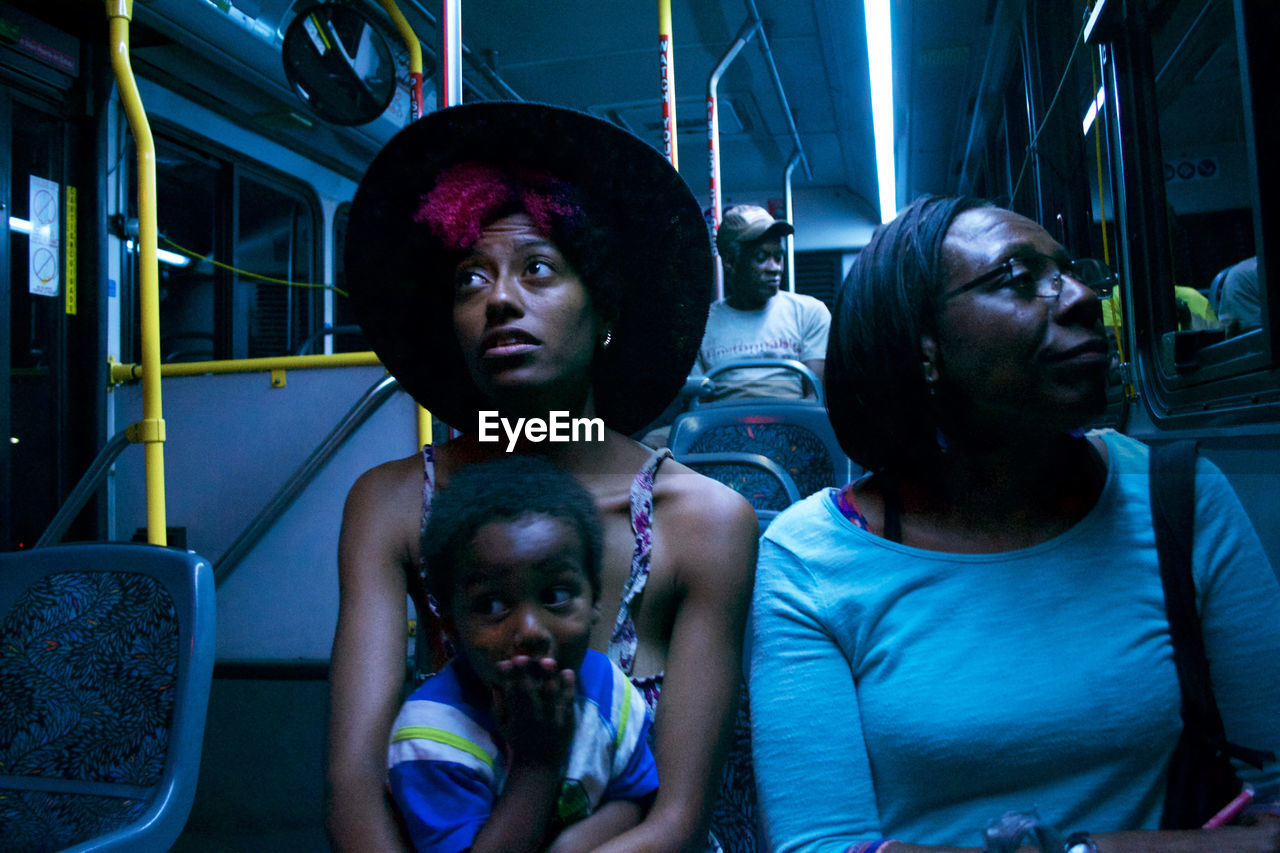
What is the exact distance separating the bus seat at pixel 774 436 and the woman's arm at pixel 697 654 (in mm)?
633

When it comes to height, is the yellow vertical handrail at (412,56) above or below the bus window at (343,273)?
above

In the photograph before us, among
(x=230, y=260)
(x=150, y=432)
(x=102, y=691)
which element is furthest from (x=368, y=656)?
(x=230, y=260)

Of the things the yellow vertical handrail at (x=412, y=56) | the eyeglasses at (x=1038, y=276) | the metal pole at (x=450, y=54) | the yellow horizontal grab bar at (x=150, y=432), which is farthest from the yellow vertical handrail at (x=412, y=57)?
the eyeglasses at (x=1038, y=276)

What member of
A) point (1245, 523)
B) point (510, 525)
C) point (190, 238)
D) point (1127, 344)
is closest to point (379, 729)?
point (510, 525)

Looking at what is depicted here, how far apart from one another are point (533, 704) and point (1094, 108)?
36.6 inches

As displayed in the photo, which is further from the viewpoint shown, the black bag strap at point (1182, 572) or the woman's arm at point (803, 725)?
the woman's arm at point (803, 725)

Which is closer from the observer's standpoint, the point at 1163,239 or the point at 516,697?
the point at 516,697

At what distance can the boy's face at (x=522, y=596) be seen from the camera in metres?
0.62

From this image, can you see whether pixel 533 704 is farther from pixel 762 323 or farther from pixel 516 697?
pixel 762 323

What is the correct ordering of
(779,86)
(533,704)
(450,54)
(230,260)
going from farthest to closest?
(230,260) < (779,86) < (450,54) < (533,704)

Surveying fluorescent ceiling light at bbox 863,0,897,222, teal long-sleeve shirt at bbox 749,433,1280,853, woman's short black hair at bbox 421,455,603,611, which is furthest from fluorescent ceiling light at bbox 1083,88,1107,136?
woman's short black hair at bbox 421,455,603,611

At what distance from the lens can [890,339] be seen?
2.94ft

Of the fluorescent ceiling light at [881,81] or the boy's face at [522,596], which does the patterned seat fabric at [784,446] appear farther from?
the boy's face at [522,596]

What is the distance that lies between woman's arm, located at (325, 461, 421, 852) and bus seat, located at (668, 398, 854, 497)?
0.69 m
